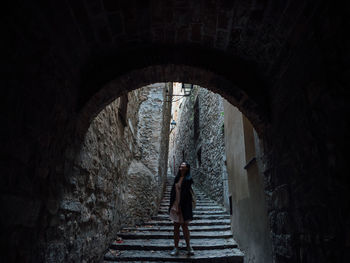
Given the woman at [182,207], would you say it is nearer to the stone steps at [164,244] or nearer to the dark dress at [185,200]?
the dark dress at [185,200]

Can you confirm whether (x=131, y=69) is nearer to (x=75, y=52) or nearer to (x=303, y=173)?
(x=75, y=52)

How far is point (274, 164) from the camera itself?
86.4 inches

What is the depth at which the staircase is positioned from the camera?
11.6 feet

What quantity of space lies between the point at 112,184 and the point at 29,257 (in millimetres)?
2328

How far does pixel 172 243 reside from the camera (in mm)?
4164

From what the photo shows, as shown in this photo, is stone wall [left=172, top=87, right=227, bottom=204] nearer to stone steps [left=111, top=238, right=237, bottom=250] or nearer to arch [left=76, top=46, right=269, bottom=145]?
stone steps [left=111, top=238, right=237, bottom=250]

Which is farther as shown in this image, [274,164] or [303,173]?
[274,164]

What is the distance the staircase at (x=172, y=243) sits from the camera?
139 inches

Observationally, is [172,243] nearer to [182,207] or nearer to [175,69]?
[182,207]

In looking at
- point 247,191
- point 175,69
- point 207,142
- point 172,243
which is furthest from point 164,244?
point 207,142

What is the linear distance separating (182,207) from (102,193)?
122 centimetres

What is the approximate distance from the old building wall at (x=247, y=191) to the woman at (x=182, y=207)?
2.70 feet

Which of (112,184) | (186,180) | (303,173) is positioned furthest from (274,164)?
(112,184)

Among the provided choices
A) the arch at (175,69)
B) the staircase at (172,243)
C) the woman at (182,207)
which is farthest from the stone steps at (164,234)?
the arch at (175,69)
